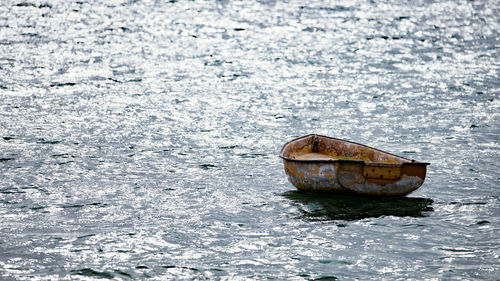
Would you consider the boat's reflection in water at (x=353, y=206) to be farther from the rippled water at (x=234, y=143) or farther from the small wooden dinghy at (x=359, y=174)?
the small wooden dinghy at (x=359, y=174)

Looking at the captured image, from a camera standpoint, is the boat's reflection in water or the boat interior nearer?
the boat's reflection in water

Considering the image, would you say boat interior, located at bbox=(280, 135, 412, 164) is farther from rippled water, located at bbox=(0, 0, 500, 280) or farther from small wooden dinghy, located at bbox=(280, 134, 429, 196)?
rippled water, located at bbox=(0, 0, 500, 280)

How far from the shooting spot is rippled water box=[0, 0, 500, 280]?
436 inches

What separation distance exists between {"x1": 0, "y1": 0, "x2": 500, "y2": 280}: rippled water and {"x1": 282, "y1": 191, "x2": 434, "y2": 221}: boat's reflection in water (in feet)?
0.14

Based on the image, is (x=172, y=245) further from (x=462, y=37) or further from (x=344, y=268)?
(x=462, y=37)

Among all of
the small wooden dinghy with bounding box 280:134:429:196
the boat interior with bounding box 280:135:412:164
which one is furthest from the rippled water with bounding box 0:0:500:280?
the boat interior with bounding box 280:135:412:164

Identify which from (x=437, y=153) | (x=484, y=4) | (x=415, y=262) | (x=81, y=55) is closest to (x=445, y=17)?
(x=484, y=4)

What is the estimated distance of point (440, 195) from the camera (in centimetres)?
1374

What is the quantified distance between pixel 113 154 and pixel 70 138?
5.44ft

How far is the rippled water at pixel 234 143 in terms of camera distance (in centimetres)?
1109

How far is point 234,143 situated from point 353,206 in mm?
4860

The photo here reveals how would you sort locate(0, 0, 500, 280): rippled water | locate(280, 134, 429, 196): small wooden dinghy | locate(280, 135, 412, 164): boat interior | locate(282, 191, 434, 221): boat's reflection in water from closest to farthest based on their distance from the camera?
locate(0, 0, 500, 280): rippled water < locate(282, 191, 434, 221): boat's reflection in water < locate(280, 134, 429, 196): small wooden dinghy < locate(280, 135, 412, 164): boat interior

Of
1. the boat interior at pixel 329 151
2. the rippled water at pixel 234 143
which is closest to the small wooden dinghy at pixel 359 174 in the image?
the boat interior at pixel 329 151

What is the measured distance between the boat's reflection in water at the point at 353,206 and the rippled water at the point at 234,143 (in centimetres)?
4
